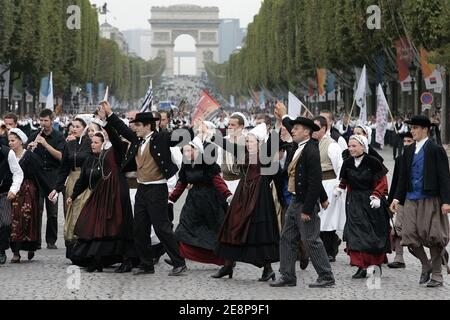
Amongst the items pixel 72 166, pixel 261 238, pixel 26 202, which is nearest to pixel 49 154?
pixel 72 166

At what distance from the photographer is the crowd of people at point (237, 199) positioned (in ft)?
37.5

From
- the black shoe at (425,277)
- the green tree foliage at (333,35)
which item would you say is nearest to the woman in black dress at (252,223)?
the black shoe at (425,277)

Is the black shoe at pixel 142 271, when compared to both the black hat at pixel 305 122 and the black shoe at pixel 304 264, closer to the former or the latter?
the black shoe at pixel 304 264

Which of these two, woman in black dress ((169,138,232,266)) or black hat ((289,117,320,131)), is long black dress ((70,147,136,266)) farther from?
black hat ((289,117,320,131))

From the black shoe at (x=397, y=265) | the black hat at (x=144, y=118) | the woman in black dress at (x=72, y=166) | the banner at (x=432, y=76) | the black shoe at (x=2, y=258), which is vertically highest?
the banner at (x=432, y=76)

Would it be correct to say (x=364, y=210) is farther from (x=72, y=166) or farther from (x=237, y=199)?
(x=72, y=166)

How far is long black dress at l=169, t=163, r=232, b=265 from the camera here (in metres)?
12.5

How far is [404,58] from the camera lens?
1781 inches

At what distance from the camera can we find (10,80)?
2350 inches

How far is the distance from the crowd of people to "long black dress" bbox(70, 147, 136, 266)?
11mm

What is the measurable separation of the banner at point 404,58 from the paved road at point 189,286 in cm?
3196

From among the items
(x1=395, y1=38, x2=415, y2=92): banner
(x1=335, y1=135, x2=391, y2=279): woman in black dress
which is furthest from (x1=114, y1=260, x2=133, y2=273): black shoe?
(x1=395, y1=38, x2=415, y2=92): banner

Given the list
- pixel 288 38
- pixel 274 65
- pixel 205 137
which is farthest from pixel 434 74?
pixel 274 65
